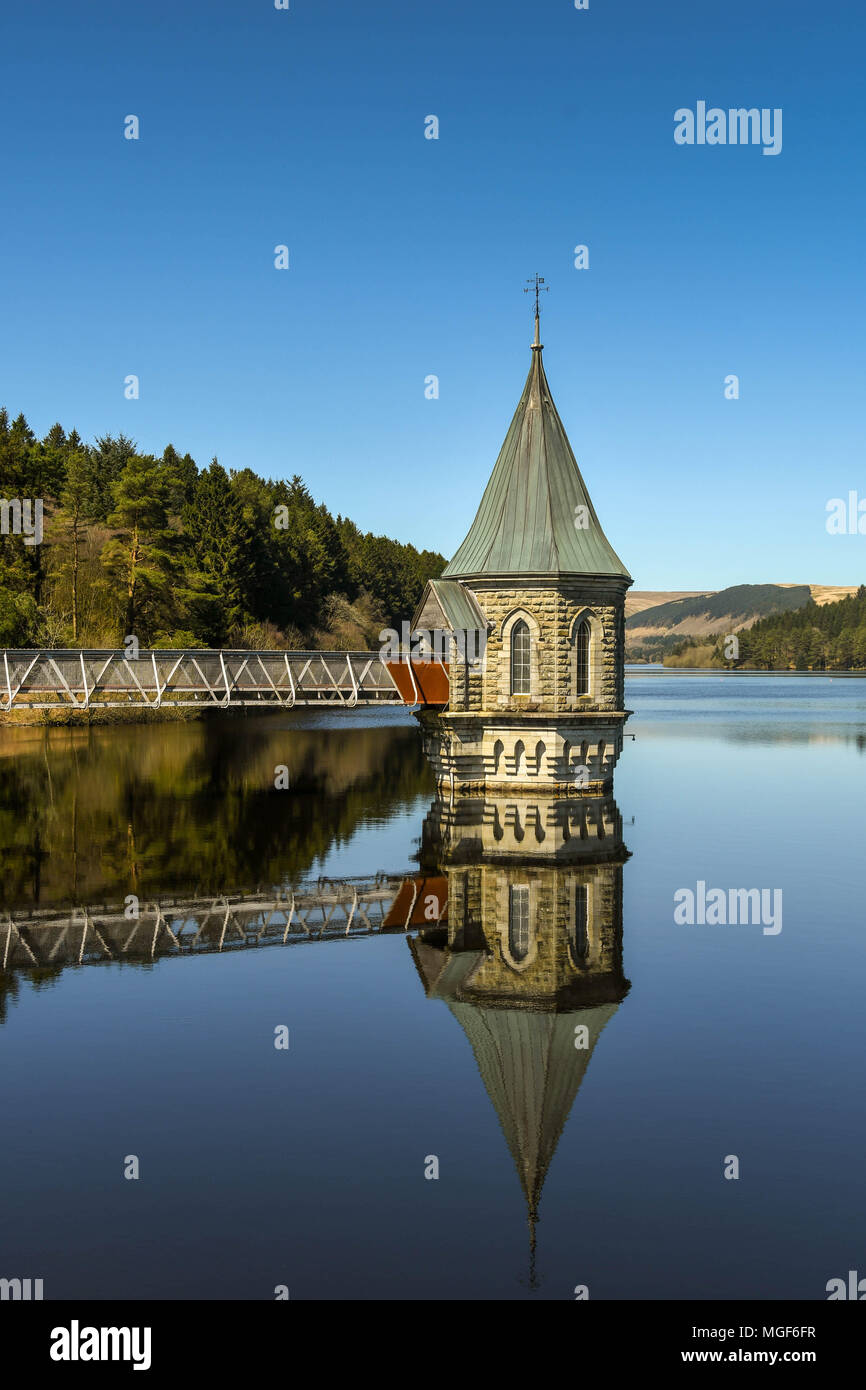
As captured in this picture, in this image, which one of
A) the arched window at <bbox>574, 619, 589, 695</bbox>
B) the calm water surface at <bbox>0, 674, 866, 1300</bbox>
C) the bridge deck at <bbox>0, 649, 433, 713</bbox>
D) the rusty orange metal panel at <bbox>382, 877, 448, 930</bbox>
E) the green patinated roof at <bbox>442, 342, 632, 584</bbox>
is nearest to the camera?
the calm water surface at <bbox>0, 674, 866, 1300</bbox>

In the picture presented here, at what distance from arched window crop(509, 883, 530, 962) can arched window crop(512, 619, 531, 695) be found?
11.6 meters

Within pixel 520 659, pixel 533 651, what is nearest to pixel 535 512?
pixel 533 651

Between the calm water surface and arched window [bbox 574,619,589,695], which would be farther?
arched window [bbox 574,619,589,695]

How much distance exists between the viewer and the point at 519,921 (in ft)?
93.2

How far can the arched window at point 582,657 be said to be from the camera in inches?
1705

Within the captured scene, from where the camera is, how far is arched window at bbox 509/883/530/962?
1017 inches

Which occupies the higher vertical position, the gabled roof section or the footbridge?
the gabled roof section

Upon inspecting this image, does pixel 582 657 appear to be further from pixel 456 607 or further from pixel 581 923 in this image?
pixel 581 923

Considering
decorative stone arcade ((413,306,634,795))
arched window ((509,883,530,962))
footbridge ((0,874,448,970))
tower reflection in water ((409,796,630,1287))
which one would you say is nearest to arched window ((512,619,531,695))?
decorative stone arcade ((413,306,634,795))

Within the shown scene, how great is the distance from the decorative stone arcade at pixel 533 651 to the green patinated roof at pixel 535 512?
0.17ft

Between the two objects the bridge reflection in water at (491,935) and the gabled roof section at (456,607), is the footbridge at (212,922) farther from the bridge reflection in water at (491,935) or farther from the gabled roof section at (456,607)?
the gabled roof section at (456,607)

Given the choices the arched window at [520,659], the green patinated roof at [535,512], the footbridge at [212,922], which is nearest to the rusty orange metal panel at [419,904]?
the footbridge at [212,922]

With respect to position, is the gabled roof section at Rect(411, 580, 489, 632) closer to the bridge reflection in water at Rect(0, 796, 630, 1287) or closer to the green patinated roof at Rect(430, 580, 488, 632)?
the green patinated roof at Rect(430, 580, 488, 632)

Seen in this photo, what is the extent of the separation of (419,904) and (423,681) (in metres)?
13.8
